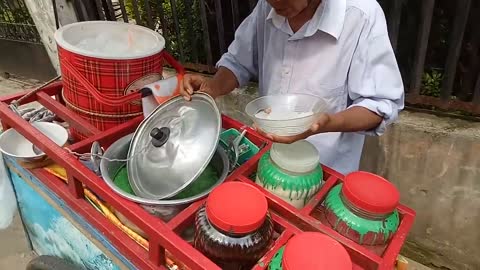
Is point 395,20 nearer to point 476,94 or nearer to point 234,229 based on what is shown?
point 476,94

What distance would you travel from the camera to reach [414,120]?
2070mm

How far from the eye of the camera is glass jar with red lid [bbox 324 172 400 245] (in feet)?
3.04

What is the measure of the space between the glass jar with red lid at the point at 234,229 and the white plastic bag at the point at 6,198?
99 centimetres

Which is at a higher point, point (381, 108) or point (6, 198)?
point (381, 108)

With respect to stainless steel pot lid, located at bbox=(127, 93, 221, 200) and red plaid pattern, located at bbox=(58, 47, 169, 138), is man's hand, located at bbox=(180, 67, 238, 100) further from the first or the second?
red plaid pattern, located at bbox=(58, 47, 169, 138)

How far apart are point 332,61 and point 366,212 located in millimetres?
555

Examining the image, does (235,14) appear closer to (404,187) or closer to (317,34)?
(317,34)

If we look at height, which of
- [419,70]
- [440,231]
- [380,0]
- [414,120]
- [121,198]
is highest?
[380,0]

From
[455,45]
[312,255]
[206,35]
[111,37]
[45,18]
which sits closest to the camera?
[312,255]

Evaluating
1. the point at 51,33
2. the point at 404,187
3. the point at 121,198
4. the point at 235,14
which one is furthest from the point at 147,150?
the point at 51,33

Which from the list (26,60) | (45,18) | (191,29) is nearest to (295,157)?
(191,29)

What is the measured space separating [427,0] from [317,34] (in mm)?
892

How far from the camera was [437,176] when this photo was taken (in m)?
2.10

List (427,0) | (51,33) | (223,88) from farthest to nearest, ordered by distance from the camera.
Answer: (51,33) → (427,0) → (223,88)
